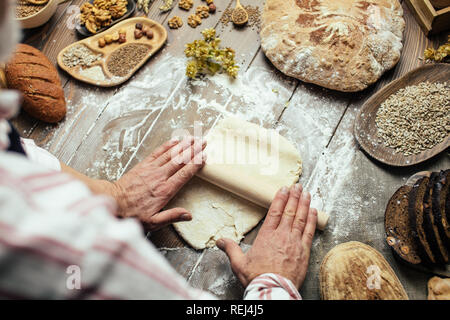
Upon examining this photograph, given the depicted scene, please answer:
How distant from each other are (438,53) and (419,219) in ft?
2.72

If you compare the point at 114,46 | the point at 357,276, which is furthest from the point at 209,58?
the point at 357,276

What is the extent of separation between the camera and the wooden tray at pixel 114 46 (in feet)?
5.37

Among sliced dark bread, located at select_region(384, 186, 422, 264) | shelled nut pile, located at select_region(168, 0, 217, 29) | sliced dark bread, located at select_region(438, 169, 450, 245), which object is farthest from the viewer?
shelled nut pile, located at select_region(168, 0, 217, 29)

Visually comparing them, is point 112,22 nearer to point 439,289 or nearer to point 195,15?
point 195,15

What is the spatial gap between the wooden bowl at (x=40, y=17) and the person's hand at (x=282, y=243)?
56.5 inches

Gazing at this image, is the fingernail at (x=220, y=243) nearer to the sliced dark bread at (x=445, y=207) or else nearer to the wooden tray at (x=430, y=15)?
the sliced dark bread at (x=445, y=207)

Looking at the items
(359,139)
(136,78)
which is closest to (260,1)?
(136,78)

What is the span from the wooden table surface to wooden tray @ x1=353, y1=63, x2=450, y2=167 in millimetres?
49

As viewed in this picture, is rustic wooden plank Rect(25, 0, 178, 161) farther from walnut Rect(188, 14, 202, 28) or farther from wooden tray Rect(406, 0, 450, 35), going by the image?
wooden tray Rect(406, 0, 450, 35)

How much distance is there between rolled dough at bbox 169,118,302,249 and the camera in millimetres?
1374

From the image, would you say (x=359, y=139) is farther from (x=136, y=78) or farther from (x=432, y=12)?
(x=136, y=78)

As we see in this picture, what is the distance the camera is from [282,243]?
1.25 meters

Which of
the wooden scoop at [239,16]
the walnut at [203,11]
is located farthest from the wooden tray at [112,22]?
the wooden scoop at [239,16]

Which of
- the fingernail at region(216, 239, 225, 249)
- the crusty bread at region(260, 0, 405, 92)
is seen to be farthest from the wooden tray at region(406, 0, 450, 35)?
the fingernail at region(216, 239, 225, 249)
